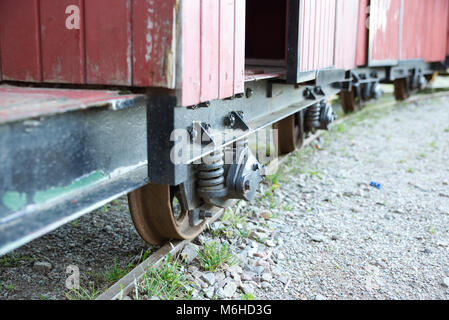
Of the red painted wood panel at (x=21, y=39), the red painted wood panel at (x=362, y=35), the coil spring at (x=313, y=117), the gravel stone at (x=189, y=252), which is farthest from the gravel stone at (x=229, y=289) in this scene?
the red painted wood panel at (x=362, y=35)

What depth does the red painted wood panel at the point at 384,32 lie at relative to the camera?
7309mm

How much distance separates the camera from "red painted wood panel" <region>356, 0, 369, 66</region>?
6848 mm

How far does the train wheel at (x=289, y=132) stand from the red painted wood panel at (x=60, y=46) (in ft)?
12.2

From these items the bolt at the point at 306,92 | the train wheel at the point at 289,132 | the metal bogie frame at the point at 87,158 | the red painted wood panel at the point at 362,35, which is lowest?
the train wheel at the point at 289,132

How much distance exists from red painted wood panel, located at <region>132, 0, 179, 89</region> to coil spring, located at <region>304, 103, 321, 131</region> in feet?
13.5

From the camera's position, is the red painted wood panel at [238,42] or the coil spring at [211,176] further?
the coil spring at [211,176]

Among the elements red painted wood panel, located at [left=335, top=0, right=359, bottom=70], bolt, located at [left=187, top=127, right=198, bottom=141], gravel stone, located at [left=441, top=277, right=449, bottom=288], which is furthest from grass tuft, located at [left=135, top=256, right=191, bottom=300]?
red painted wood panel, located at [left=335, top=0, right=359, bottom=70]

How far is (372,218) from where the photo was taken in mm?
4438

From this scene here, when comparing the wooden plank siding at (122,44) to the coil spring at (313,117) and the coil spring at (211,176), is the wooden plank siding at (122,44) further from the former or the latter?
the coil spring at (313,117)

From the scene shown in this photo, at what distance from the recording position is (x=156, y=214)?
339cm

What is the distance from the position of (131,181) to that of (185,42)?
78 cm

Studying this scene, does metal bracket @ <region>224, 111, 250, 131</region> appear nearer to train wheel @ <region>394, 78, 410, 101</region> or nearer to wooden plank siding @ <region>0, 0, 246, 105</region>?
wooden plank siding @ <region>0, 0, 246, 105</region>

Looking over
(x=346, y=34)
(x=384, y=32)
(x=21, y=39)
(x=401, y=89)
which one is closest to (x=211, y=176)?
(x=21, y=39)

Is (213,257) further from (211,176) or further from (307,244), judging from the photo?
(307,244)
